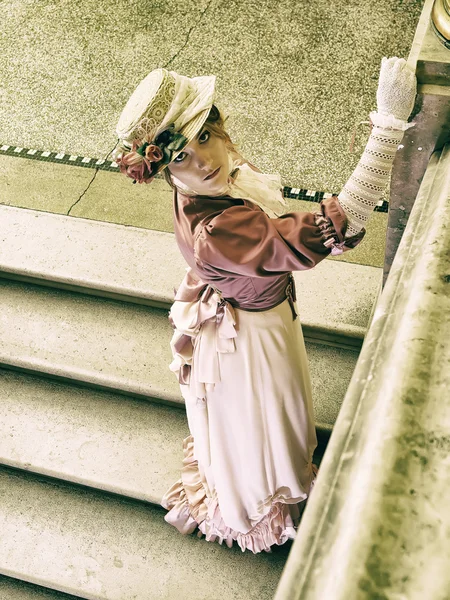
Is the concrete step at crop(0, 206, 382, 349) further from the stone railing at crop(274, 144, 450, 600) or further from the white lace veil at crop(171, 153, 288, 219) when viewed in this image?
the stone railing at crop(274, 144, 450, 600)

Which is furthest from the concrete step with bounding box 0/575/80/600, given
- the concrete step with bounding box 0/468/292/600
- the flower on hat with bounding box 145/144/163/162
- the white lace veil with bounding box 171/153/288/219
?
the flower on hat with bounding box 145/144/163/162

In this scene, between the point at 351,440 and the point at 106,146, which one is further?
the point at 106,146

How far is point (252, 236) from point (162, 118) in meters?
0.35

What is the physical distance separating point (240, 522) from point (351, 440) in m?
1.65

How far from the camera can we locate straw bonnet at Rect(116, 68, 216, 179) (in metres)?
1.45

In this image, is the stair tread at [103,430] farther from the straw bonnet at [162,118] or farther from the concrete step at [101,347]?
the straw bonnet at [162,118]

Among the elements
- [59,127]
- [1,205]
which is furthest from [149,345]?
[59,127]

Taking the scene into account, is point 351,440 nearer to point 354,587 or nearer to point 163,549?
point 354,587

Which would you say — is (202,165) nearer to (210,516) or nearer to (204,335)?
(204,335)

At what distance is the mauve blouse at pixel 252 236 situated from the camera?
1427mm

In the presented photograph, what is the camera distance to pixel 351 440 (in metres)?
0.75

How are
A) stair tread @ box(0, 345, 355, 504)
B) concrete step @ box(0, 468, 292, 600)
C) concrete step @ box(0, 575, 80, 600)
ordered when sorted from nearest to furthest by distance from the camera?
concrete step @ box(0, 468, 292, 600) → stair tread @ box(0, 345, 355, 504) → concrete step @ box(0, 575, 80, 600)

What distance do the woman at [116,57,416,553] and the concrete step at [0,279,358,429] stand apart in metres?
0.36

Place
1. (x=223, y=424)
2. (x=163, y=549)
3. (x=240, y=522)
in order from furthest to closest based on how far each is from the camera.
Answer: (x=163, y=549) → (x=240, y=522) → (x=223, y=424)
